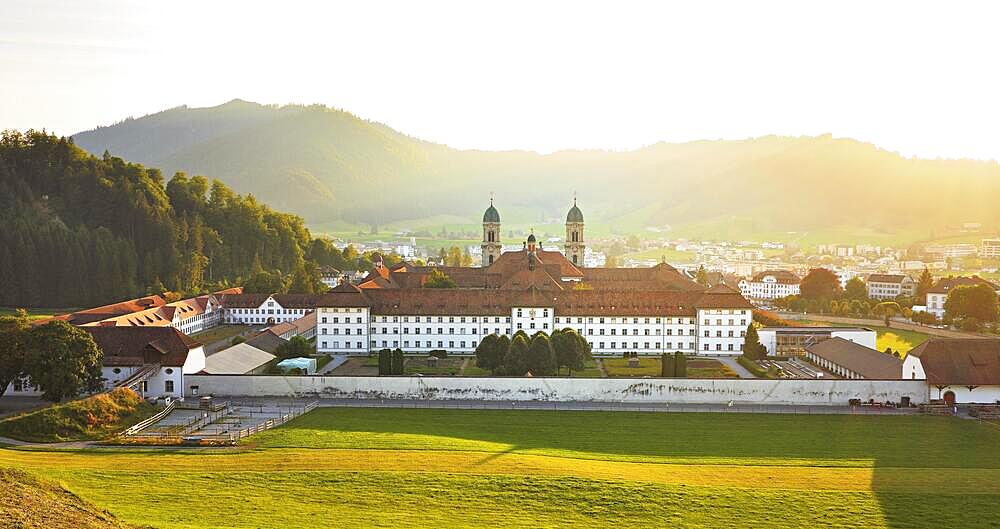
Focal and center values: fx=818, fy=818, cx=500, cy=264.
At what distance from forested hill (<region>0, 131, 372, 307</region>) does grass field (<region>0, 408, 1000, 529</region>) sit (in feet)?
183

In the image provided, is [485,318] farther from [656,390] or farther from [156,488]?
[156,488]

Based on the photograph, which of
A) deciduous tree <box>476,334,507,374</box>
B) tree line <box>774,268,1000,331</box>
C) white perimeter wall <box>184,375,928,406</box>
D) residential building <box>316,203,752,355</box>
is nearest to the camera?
white perimeter wall <box>184,375,928,406</box>

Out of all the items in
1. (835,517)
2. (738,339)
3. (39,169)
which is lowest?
(835,517)

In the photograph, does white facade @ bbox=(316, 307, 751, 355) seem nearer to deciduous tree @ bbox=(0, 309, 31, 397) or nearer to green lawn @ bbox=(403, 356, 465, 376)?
green lawn @ bbox=(403, 356, 465, 376)

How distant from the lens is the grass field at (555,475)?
81.0ft

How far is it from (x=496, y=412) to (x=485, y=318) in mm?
19660

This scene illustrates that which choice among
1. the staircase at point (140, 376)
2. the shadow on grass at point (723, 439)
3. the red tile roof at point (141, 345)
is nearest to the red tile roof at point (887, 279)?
the shadow on grass at point (723, 439)

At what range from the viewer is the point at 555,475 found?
28.5 meters

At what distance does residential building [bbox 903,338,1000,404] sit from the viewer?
138 ft

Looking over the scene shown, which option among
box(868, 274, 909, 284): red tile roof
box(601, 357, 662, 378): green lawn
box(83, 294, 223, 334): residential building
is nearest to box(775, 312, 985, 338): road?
box(868, 274, 909, 284): red tile roof

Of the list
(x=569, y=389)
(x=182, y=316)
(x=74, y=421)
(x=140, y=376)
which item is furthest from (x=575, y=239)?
(x=74, y=421)

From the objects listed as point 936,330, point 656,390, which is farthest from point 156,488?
point 936,330

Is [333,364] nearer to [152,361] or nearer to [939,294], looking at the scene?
[152,361]

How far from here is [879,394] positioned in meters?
42.7
